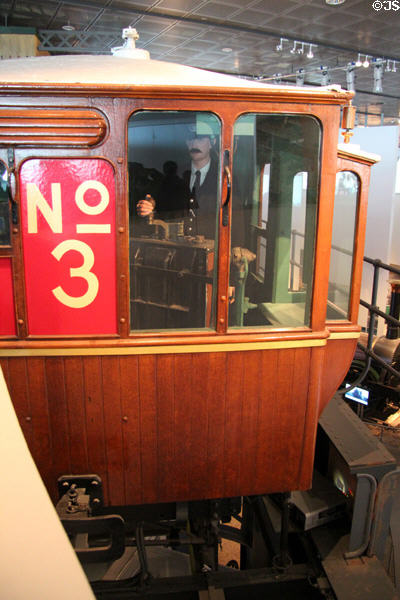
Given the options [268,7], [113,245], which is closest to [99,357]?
[113,245]

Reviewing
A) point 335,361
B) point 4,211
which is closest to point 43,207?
point 4,211

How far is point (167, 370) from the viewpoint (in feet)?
7.89

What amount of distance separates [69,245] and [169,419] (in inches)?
39.7

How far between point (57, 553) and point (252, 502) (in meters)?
3.28

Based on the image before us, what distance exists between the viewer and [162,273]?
7.70ft

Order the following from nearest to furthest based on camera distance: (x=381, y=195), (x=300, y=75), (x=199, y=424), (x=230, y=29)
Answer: (x=199, y=424) → (x=381, y=195) → (x=230, y=29) → (x=300, y=75)

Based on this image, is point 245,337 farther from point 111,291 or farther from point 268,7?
point 268,7

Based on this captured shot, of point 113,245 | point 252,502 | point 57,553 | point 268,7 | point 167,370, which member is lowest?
point 252,502

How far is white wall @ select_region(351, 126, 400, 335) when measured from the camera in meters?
9.54

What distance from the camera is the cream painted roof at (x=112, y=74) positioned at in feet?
7.05

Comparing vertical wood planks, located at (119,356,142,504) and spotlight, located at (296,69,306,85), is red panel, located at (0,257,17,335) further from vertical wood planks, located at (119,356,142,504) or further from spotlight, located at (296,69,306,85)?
spotlight, located at (296,69,306,85)

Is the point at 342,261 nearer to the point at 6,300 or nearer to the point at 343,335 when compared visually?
the point at 343,335

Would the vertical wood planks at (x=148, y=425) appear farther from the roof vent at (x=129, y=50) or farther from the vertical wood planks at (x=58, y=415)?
the roof vent at (x=129, y=50)

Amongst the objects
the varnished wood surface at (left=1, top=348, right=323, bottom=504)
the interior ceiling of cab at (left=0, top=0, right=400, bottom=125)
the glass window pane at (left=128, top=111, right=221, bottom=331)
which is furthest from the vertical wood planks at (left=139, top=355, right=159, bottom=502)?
the interior ceiling of cab at (left=0, top=0, right=400, bottom=125)
